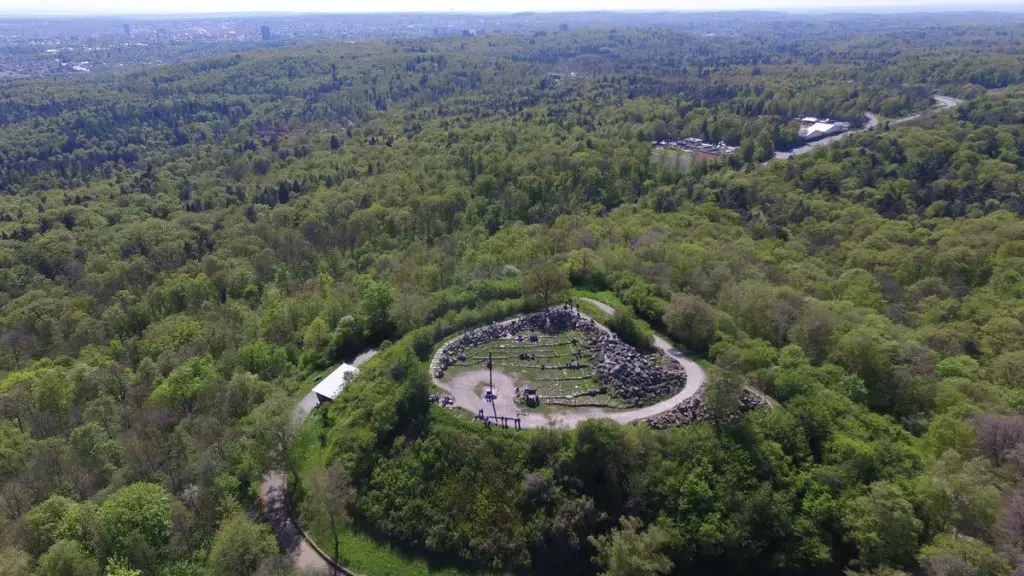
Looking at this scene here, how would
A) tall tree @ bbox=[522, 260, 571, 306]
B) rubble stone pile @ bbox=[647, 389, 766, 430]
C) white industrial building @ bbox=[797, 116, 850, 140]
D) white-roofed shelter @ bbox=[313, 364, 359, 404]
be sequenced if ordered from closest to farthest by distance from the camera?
rubble stone pile @ bbox=[647, 389, 766, 430] → white-roofed shelter @ bbox=[313, 364, 359, 404] → tall tree @ bbox=[522, 260, 571, 306] → white industrial building @ bbox=[797, 116, 850, 140]

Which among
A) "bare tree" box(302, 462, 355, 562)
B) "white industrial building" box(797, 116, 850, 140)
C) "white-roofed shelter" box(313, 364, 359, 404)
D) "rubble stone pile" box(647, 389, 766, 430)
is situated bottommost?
"bare tree" box(302, 462, 355, 562)

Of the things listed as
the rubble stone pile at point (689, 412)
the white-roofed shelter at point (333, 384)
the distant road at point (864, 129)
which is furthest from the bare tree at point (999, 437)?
the distant road at point (864, 129)

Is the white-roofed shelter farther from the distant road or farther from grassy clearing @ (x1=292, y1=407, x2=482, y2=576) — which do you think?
the distant road

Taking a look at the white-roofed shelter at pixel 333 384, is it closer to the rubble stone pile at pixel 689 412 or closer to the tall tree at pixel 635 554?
the tall tree at pixel 635 554

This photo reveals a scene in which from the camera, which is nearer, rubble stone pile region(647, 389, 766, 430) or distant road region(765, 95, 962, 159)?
rubble stone pile region(647, 389, 766, 430)

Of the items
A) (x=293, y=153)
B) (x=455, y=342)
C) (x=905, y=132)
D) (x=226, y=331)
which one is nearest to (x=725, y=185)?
(x=905, y=132)

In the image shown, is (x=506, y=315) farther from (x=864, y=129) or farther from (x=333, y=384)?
(x=864, y=129)

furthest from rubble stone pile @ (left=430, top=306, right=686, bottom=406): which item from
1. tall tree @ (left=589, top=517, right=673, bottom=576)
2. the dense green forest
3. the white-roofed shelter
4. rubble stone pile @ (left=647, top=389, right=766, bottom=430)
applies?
tall tree @ (left=589, top=517, right=673, bottom=576)
